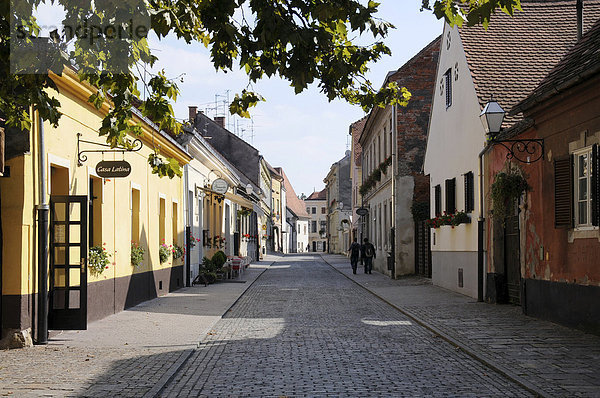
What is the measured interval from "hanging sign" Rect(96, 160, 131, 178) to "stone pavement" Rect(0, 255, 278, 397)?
2.56m

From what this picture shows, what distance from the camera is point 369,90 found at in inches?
350

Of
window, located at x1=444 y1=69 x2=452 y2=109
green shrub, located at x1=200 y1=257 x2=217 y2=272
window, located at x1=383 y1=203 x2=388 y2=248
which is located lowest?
green shrub, located at x1=200 y1=257 x2=217 y2=272

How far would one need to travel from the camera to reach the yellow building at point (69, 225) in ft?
34.1

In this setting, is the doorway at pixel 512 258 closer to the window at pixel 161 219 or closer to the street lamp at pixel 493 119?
the street lamp at pixel 493 119

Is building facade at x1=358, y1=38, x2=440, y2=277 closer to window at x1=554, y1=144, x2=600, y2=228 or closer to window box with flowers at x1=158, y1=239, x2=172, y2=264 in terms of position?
window box with flowers at x1=158, y1=239, x2=172, y2=264

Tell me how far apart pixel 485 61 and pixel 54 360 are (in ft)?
42.9

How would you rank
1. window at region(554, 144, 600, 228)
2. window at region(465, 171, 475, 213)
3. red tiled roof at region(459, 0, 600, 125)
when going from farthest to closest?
Answer: window at region(465, 171, 475, 213) → red tiled roof at region(459, 0, 600, 125) → window at region(554, 144, 600, 228)

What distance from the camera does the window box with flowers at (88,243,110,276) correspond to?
521 inches

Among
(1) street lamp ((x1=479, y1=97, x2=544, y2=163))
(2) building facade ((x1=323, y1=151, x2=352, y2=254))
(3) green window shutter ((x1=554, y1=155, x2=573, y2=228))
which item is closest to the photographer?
(3) green window shutter ((x1=554, y1=155, x2=573, y2=228))

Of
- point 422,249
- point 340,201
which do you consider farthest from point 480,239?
point 340,201

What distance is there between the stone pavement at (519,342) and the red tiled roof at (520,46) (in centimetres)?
450

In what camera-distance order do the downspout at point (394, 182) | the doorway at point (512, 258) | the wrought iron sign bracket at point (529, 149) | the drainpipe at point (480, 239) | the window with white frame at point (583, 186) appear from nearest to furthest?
the window with white frame at point (583, 186)
the wrought iron sign bracket at point (529, 149)
the doorway at point (512, 258)
the drainpipe at point (480, 239)
the downspout at point (394, 182)

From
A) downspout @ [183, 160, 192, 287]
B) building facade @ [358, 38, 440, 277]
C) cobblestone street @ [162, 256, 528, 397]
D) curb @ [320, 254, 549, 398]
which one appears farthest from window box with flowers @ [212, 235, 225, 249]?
curb @ [320, 254, 549, 398]

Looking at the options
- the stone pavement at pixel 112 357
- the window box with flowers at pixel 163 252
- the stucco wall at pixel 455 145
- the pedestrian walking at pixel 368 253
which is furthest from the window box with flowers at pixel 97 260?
the pedestrian walking at pixel 368 253
